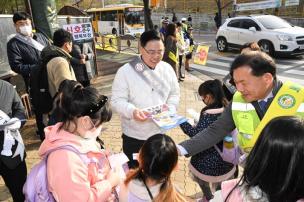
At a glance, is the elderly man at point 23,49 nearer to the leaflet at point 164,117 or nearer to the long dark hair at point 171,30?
the leaflet at point 164,117

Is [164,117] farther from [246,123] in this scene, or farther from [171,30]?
[171,30]

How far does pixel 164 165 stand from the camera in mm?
→ 1996

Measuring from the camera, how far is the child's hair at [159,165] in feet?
6.48

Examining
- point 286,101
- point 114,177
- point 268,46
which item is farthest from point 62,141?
point 268,46

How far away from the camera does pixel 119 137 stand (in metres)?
5.46

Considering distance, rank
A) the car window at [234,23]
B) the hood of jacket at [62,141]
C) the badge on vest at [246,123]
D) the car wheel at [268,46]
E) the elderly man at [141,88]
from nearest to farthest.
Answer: the hood of jacket at [62,141]
the badge on vest at [246,123]
the elderly man at [141,88]
the car wheel at [268,46]
the car window at [234,23]

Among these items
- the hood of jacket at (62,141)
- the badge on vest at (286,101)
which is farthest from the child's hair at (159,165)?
the badge on vest at (286,101)

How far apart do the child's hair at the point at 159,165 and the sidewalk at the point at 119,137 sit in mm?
1869

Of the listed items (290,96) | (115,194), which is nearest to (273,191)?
(290,96)

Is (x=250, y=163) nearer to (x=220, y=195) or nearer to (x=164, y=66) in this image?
(x=220, y=195)

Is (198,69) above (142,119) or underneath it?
underneath

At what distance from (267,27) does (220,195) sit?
12.8 metres

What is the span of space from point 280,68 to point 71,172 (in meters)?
10.5

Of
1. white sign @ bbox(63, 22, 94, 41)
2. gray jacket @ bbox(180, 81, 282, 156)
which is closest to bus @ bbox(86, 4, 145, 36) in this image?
white sign @ bbox(63, 22, 94, 41)
